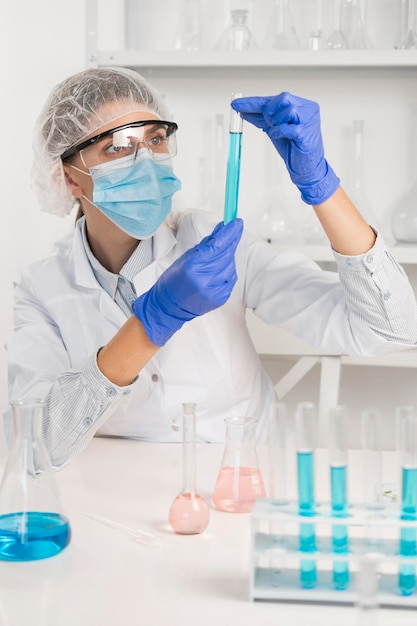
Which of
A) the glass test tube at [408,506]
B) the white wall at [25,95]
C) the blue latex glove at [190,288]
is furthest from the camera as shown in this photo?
the white wall at [25,95]

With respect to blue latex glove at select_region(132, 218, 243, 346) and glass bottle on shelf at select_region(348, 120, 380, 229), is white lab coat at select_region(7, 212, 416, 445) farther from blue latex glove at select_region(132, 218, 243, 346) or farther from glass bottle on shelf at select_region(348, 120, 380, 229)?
glass bottle on shelf at select_region(348, 120, 380, 229)

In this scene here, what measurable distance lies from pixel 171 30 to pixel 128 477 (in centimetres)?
168

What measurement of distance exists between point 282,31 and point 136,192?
999 mm

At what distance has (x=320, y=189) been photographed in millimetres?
1440

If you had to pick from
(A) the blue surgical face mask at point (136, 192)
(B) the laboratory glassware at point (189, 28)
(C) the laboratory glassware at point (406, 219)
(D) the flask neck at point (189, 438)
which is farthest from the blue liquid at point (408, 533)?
(B) the laboratory glassware at point (189, 28)

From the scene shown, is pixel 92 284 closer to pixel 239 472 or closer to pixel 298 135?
pixel 298 135

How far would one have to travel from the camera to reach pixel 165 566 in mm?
1003

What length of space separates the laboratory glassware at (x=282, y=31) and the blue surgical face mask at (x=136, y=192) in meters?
0.89

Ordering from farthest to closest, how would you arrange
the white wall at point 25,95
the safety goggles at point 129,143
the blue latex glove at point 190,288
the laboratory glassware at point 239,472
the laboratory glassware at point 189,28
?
the white wall at point 25,95 < the laboratory glassware at point 189,28 < the safety goggles at point 129,143 < the blue latex glove at point 190,288 < the laboratory glassware at point 239,472

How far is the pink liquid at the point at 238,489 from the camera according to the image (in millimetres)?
1180

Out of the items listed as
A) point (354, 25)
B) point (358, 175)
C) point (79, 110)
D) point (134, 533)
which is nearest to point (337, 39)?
point (354, 25)

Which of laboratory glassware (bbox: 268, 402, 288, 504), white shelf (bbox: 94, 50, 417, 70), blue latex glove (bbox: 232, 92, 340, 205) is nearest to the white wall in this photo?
white shelf (bbox: 94, 50, 417, 70)

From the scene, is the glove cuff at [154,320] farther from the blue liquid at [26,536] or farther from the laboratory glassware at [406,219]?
the laboratory glassware at [406,219]

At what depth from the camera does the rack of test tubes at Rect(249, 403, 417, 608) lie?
2.83 ft
